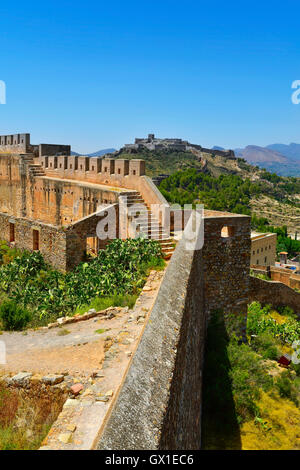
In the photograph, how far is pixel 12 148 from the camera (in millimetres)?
22188

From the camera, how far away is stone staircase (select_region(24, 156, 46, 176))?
62.1 feet

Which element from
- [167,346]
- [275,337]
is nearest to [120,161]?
[275,337]

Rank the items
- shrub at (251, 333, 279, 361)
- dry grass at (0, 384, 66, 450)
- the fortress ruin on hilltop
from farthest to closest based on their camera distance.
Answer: shrub at (251, 333, 279, 361), dry grass at (0, 384, 66, 450), the fortress ruin on hilltop

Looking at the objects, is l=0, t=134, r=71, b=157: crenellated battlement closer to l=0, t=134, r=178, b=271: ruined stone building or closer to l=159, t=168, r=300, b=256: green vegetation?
l=0, t=134, r=178, b=271: ruined stone building

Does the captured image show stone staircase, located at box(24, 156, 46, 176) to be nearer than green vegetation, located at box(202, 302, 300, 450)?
No

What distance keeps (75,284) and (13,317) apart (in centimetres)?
209

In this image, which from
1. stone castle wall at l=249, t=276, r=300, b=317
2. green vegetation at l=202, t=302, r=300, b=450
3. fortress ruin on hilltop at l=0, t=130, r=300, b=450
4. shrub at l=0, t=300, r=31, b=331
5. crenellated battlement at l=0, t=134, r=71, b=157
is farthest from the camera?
crenellated battlement at l=0, t=134, r=71, b=157

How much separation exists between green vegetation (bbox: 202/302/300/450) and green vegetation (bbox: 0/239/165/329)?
2685 mm

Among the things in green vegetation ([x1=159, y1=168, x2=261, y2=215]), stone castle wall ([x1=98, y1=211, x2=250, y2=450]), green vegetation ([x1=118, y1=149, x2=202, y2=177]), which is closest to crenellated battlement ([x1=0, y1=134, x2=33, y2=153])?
stone castle wall ([x1=98, y1=211, x2=250, y2=450])

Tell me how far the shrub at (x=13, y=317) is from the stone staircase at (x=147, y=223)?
4053mm

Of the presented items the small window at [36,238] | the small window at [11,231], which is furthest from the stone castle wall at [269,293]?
the small window at [11,231]

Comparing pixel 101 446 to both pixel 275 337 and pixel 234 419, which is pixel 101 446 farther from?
pixel 275 337

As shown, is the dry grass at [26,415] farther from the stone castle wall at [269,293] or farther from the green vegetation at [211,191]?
the green vegetation at [211,191]
